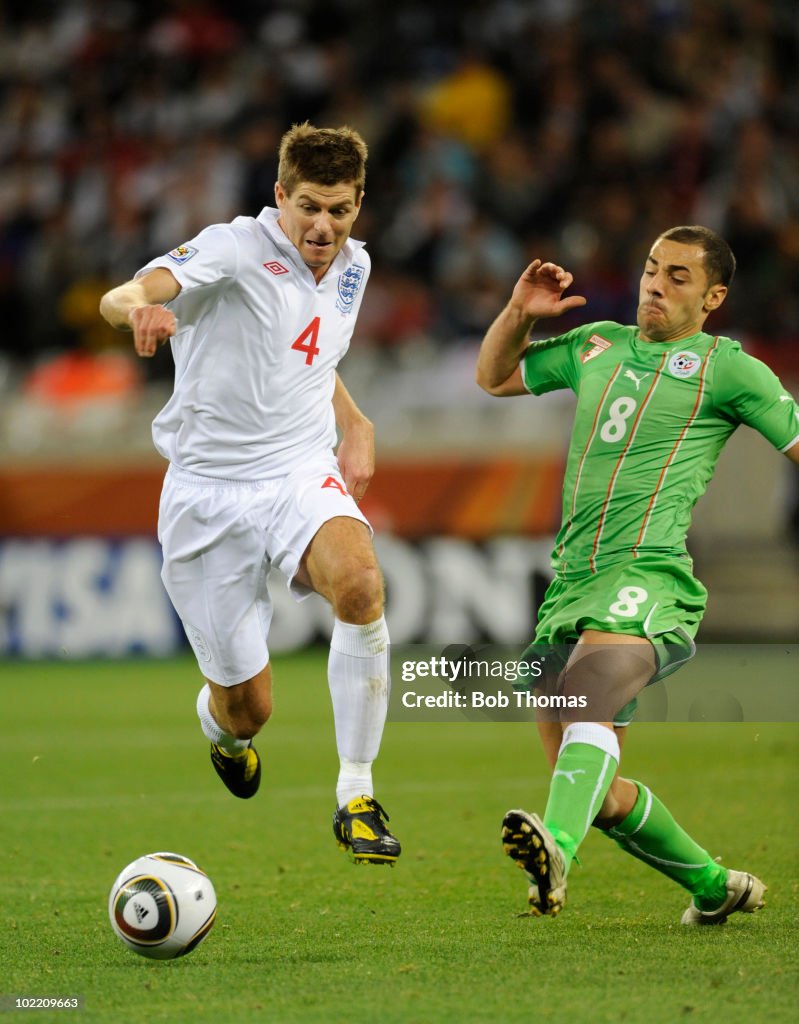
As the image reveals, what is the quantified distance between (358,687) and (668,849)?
1073 millimetres

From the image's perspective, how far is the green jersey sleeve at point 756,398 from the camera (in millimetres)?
4699

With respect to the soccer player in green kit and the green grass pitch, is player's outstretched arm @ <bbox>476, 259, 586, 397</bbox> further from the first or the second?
the green grass pitch

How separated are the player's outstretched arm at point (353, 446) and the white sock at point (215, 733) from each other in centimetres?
100

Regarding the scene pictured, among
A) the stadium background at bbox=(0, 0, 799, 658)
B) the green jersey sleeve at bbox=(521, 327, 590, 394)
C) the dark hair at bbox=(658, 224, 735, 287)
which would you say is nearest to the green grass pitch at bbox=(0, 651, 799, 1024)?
the green jersey sleeve at bbox=(521, 327, 590, 394)

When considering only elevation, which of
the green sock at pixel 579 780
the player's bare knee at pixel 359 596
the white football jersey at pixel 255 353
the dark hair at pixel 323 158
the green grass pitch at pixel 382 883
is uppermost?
the dark hair at pixel 323 158

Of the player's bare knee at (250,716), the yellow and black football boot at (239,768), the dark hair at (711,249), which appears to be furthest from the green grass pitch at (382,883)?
the dark hair at (711,249)

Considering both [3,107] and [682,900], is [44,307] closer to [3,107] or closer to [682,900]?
[3,107]

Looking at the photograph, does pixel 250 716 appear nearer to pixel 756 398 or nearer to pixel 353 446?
pixel 353 446

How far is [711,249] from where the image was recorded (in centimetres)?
487

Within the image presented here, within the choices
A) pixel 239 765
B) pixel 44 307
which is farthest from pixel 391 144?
pixel 239 765

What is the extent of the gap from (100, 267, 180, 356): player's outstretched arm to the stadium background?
24.2ft

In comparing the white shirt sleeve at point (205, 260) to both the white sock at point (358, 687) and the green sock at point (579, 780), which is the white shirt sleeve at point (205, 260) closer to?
the white sock at point (358, 687)

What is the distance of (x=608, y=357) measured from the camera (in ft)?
16.3

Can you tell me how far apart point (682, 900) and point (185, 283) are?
264 centimetres
